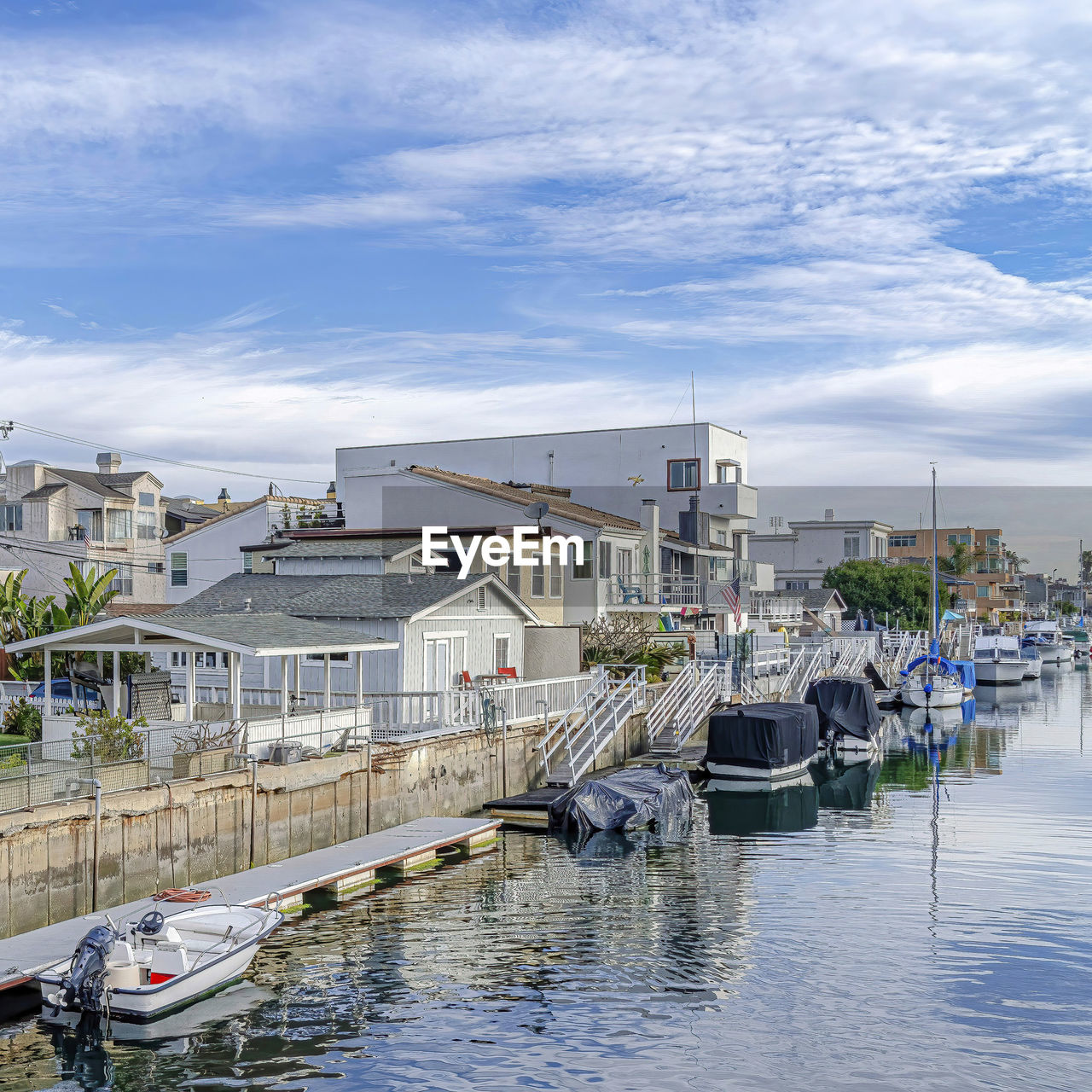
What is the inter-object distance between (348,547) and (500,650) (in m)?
6.87

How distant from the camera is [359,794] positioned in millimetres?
28250

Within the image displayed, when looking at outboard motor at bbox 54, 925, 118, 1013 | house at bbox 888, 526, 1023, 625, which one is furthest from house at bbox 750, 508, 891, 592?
outboard motor at bbox 54, 925, 118, 1013

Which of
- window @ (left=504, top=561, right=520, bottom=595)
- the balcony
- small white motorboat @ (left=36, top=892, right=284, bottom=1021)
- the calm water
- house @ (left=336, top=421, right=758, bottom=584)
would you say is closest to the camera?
the calm water

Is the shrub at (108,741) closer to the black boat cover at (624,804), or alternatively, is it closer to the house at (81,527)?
the black boat cover at (624,804)

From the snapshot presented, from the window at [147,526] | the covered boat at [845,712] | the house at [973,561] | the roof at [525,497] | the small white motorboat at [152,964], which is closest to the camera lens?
the small white motorboat at [152,964]

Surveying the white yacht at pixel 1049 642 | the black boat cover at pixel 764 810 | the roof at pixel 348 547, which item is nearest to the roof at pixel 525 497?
the roof at pixel 348 547

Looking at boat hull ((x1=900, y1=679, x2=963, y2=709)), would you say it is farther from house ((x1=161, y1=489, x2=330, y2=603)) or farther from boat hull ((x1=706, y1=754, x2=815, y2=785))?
house ((x1=161, y1=489, x2=330, y2=603))

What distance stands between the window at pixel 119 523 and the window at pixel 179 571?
15.4 m

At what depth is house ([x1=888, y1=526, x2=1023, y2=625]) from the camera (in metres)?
158

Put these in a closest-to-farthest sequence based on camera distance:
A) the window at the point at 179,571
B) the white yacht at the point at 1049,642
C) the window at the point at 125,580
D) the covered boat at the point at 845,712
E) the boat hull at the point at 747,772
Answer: the boat hull at the point at 747,772 < the covered boat at the point at 845,712 < the window at the point at 179,571 < the window at the point at 125,580 < the white yacht at the point at 1049,642

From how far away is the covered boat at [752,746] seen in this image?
41.0 meters

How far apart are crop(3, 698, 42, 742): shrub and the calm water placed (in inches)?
467

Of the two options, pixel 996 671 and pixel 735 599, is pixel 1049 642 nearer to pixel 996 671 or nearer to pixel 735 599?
pixel 996 671

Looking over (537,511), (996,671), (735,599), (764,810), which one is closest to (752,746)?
(764,810)
